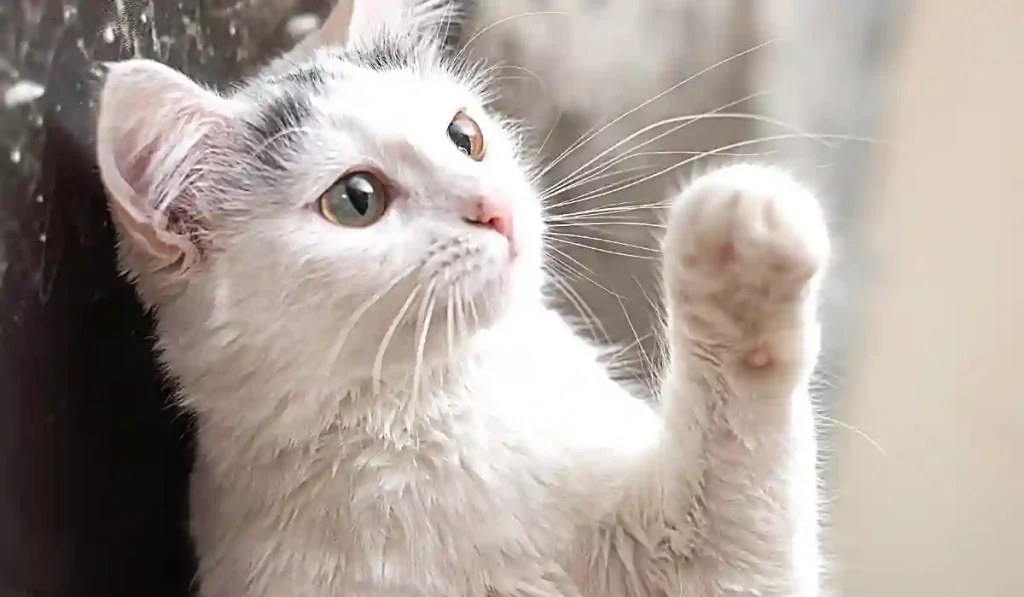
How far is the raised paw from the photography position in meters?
0.62

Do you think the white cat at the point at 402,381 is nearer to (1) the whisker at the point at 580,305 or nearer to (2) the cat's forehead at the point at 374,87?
(2) the cat's forehead at the point at 374,87

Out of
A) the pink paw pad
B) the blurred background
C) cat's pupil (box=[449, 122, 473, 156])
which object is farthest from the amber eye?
the pink paw pad

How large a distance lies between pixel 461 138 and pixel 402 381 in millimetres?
239

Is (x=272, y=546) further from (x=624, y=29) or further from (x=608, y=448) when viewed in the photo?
(x=624, y=29)

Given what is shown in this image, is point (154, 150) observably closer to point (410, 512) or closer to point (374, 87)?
point (374, 87)

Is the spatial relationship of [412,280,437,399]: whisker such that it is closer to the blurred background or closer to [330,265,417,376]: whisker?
[330,265,417,376]: whisker

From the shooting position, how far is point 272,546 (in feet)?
2.56

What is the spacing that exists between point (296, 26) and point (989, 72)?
79 cm

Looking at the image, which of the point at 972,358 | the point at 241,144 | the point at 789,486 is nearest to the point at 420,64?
the point at 241,144

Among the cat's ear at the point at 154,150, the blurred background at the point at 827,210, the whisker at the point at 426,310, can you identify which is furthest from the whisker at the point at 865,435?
the cat's ear at the point at 154,150

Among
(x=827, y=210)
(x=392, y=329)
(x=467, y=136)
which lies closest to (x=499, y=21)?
(x=467, y=136)

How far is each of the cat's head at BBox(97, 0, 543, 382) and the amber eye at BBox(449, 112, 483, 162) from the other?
2cm

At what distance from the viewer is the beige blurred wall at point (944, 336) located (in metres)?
1.00

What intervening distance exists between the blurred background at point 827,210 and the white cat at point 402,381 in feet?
0.26
